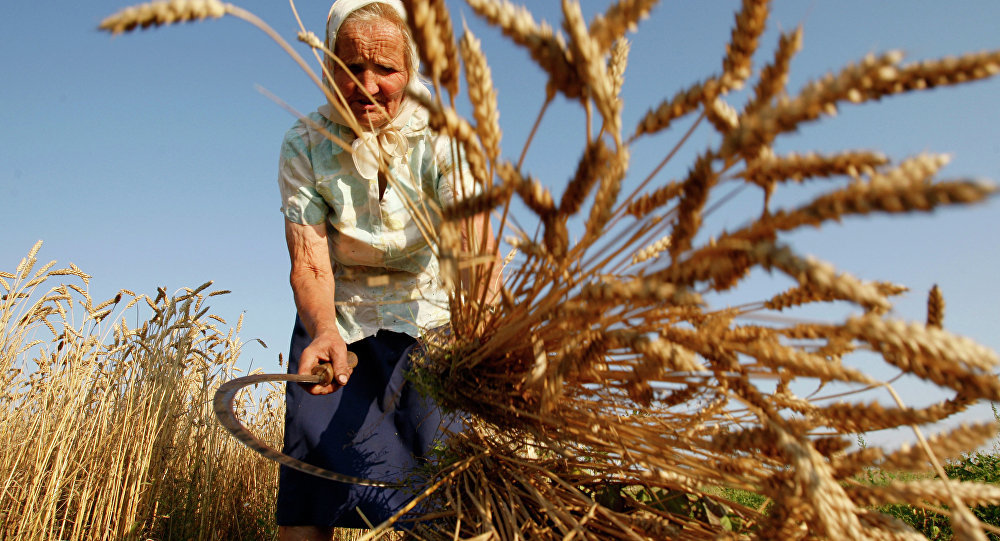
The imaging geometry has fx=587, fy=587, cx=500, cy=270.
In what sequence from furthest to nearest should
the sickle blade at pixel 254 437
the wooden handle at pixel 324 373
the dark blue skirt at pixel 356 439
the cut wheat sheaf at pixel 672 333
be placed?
the dark blue skirt at pixel 356 439
the wooden handle at pixel 324 373
the sickle blade at pixel 254 437
the cut wheat sheaf at pixel 672 333

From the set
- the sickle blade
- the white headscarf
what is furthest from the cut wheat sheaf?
the white headscarf

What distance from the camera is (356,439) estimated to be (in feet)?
5.98

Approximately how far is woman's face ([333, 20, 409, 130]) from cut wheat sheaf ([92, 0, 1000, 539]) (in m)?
0.75

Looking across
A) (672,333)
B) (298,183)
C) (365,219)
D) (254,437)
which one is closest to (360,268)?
(365,219)

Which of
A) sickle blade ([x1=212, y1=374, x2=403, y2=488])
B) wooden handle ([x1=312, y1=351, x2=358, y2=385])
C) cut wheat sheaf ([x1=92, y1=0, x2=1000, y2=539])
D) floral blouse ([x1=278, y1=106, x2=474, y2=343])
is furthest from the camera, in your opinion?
floral blouse ([x1=278, y1=106, x2=474, y2=343])

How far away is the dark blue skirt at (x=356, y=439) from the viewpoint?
1.79m

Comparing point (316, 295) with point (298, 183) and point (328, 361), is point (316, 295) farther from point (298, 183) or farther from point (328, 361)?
point (298, 183)

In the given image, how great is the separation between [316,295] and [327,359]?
1.08 ft

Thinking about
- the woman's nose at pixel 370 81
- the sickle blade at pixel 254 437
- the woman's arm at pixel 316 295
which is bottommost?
the sickle blade at pixel 254 437

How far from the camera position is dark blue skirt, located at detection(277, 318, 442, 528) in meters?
1.79

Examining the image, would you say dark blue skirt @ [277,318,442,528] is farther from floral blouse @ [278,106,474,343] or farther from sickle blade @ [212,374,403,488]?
sickle blade @ [212,374,403,488]

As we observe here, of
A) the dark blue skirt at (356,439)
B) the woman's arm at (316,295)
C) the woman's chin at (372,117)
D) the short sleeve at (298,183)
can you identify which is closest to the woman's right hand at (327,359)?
the woman's arm at (316,295)

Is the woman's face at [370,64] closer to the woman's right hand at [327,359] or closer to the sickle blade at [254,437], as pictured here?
the woman's right hand at [327,359]

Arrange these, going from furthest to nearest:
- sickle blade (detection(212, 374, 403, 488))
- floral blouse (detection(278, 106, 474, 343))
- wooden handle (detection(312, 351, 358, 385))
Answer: floral blouse (detection(278, 106, 474, 343)) → wooden handle (detection(312, 351, 358, 385)) → sickle blade (detection(212, 374, 403, 488))
